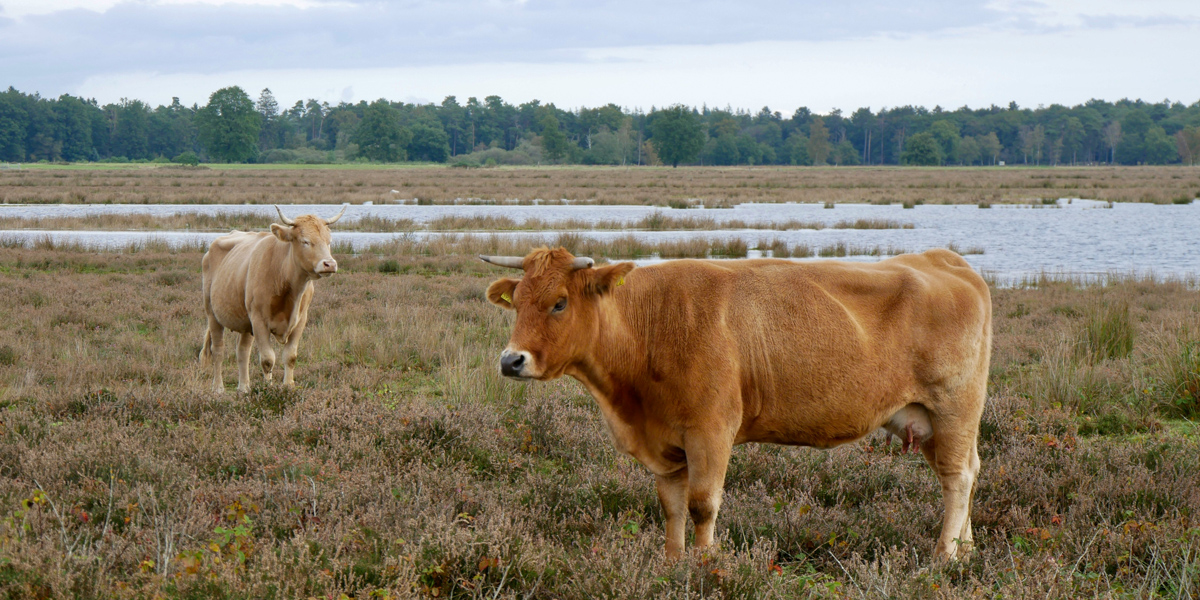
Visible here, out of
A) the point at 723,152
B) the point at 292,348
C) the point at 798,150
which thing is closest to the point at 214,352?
the point at 292,348

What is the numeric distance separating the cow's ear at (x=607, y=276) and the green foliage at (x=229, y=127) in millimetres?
132614

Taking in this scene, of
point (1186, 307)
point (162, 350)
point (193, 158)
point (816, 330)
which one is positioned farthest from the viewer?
point (193, 158)

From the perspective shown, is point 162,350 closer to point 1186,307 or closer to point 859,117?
point 1186,307

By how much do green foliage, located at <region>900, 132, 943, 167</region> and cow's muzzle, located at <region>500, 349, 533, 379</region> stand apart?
144m

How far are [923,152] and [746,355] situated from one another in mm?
143583

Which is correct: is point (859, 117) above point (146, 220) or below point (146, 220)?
above

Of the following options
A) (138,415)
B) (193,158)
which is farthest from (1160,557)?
(193,158)

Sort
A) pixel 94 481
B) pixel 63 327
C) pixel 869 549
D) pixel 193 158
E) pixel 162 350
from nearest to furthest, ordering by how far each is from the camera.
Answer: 1. pixel 869 549
2. pixel 94 481
3. pixel 162 350
4. pixel 63 327
5. pixel 193 158

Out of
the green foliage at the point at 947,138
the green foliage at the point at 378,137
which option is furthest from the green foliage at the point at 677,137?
the green foliage at the point at 947,138

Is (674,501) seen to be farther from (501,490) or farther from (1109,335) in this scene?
(1109,335)

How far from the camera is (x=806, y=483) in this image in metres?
→ 5.93

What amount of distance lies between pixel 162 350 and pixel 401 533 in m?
7.20

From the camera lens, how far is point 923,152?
137 meters

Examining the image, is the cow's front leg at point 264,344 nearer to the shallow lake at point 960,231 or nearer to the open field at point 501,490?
the open field at point 501,490
